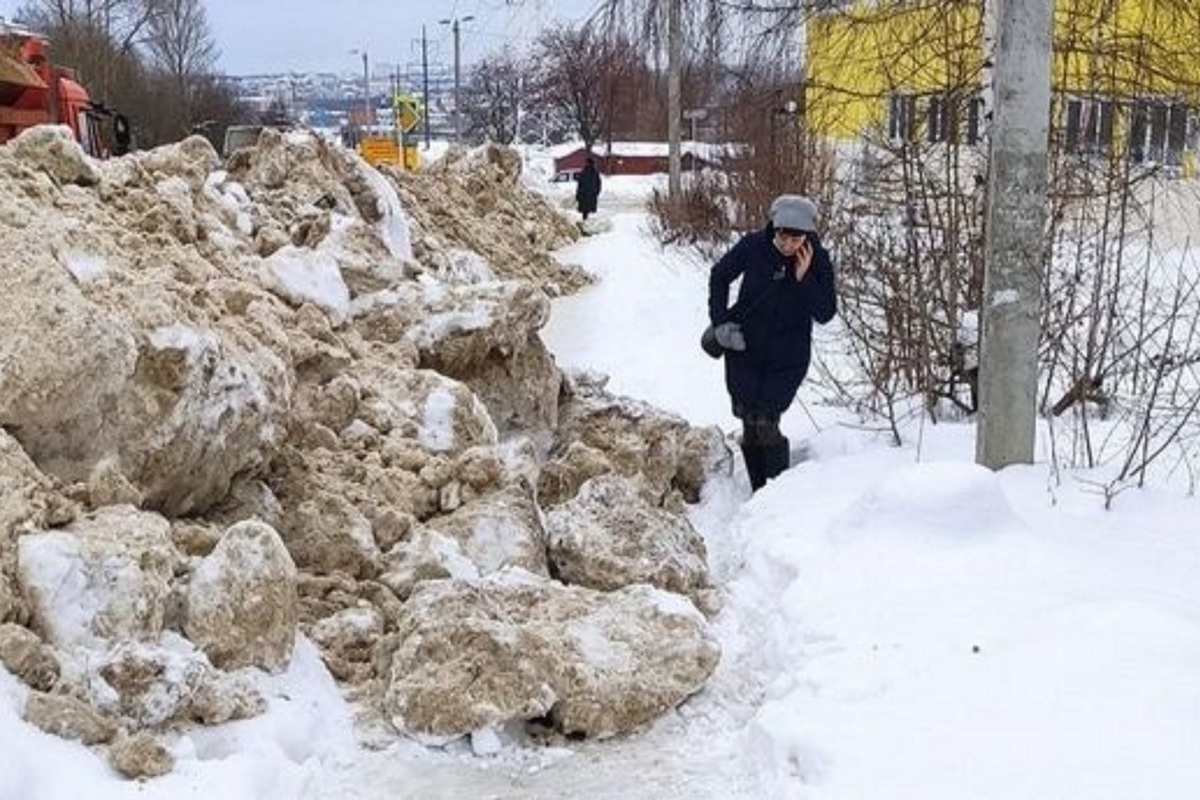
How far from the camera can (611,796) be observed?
3.79 meters

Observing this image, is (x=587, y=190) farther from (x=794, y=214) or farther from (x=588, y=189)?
(x=794, y=214)

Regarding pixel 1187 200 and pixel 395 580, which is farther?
pixel 1187 200

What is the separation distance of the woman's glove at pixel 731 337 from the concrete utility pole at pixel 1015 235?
1138 millimetres

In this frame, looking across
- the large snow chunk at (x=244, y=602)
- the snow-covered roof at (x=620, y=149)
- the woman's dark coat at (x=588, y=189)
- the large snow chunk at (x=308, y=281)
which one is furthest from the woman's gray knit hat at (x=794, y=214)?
the snow-covered roof at (x=620, y=149)

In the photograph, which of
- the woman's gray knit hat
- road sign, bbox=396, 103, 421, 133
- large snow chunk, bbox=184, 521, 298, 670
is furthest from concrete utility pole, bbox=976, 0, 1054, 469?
road sign, bbox=396, 103, 421, 133

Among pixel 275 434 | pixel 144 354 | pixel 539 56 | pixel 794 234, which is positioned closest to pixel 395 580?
pixel 275 434

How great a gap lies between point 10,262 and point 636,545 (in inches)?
96.0

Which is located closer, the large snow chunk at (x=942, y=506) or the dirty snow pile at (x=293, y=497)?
the dirty snow pile at (x=293, y=497)

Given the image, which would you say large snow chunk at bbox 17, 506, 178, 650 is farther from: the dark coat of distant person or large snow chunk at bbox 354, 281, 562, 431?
the dark coat of distant person

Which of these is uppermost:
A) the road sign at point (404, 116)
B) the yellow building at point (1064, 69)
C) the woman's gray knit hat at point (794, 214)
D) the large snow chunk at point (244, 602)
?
the road sign at point (404, 116)

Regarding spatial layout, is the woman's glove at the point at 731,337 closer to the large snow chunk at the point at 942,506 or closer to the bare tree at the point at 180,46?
the large snow chunk at the point at 942,506

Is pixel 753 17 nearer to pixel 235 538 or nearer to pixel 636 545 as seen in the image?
pixel 636 545

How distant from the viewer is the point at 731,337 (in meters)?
6.36

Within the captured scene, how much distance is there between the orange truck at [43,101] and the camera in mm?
12672
